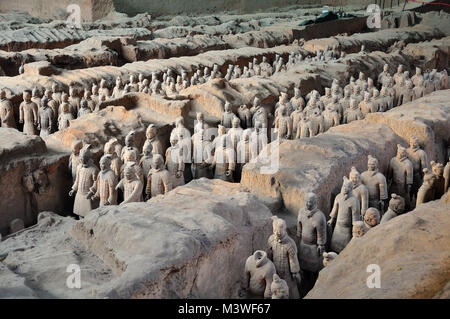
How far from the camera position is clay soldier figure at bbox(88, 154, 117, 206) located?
512 cm

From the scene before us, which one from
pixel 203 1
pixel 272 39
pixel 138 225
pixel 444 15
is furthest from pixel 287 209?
pixel 203 1

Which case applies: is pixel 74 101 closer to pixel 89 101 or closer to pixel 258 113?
pixel 89 101

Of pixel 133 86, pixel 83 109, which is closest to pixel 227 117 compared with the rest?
pixel 83 109

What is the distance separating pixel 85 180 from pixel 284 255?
248cm

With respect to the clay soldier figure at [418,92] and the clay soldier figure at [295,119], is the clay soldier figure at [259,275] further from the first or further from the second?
the clay soldier figure at [418,92]

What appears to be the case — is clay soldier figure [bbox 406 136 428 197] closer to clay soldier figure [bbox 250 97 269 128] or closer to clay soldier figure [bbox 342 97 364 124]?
clay soldier figure [bbox 342 97 364 124]

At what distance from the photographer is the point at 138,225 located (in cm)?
357

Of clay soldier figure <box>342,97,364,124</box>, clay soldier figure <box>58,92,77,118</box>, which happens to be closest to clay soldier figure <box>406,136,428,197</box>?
clay soldier figure <box>342,97,364,124</box>

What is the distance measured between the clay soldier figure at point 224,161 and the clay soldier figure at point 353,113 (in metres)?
2.78

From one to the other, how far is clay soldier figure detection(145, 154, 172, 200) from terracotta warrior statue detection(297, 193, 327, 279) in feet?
5.19

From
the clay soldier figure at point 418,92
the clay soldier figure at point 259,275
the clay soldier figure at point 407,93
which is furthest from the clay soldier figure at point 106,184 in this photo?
the clay soldier figure at point 418,92

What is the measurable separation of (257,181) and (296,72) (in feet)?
19.0

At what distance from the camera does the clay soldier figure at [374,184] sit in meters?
5.19

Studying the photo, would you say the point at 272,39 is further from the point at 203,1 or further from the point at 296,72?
the point at 203,1
